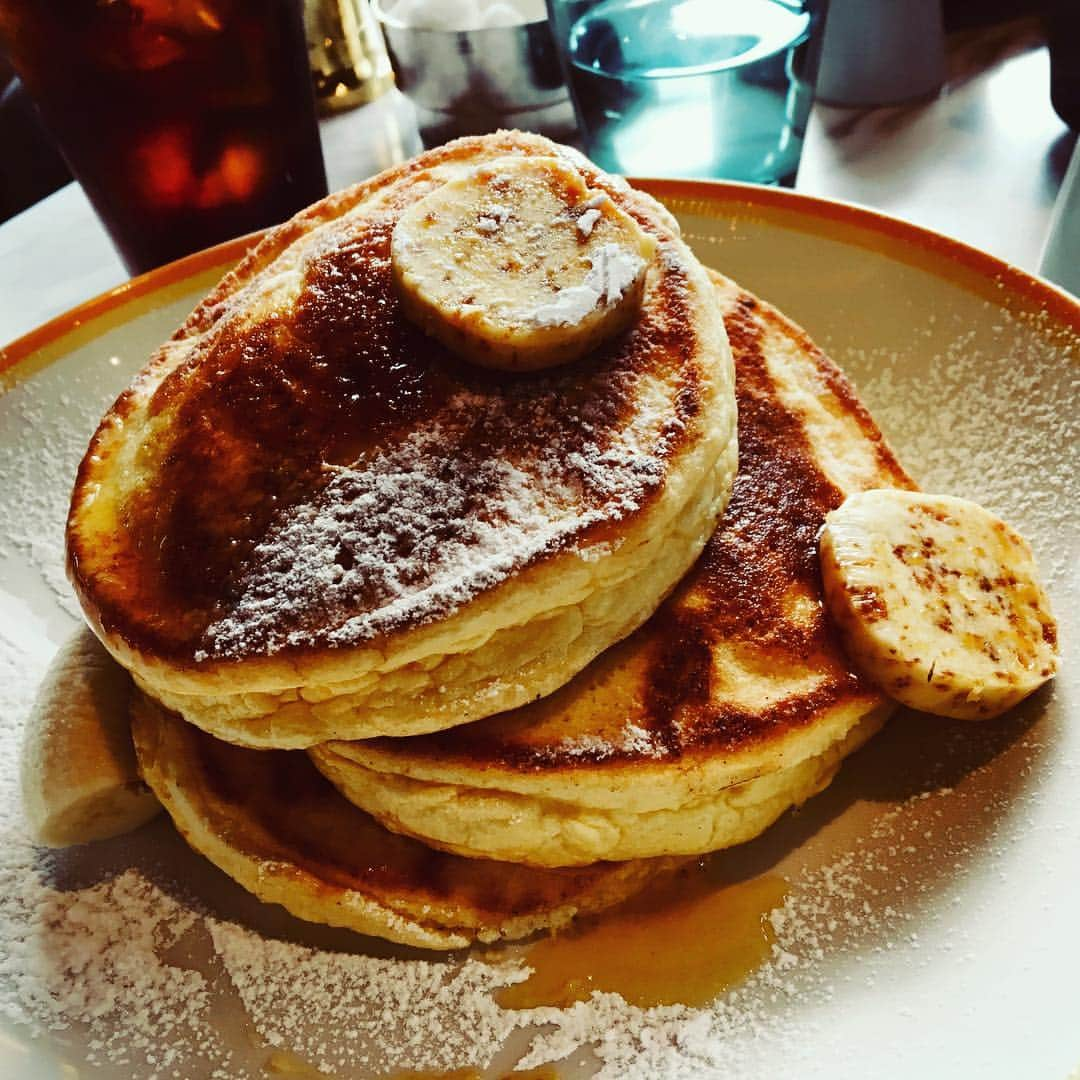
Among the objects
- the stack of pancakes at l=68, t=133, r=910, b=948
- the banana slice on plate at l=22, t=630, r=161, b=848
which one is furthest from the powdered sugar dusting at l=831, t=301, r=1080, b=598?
the banana slice on plate at l=22, t=630, r=161, b=848

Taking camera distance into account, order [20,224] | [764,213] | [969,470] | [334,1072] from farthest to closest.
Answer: [20,224] → [764,213] → [969,470] → [334,1072]

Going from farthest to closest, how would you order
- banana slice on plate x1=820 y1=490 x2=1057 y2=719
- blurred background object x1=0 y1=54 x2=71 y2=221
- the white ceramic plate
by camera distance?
blurred background object x1=0 y1=54 x2=71 y2=221 → banana slice on plate x1=820 y1=490 x2=1057 y2=719 → the white ceramic plate

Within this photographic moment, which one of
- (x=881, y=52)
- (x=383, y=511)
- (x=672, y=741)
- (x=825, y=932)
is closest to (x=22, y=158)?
(x=881, y=52)

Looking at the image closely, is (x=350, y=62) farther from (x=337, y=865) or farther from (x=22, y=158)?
(x=337, y=865)

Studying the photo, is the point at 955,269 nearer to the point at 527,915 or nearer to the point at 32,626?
the point at 527,915

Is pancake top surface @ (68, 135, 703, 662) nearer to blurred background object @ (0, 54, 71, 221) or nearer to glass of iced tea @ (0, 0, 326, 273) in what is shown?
glass of iced tea @ (0, 0, 326, 273)

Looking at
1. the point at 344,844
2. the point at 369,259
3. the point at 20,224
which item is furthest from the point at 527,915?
the point at 20,224
